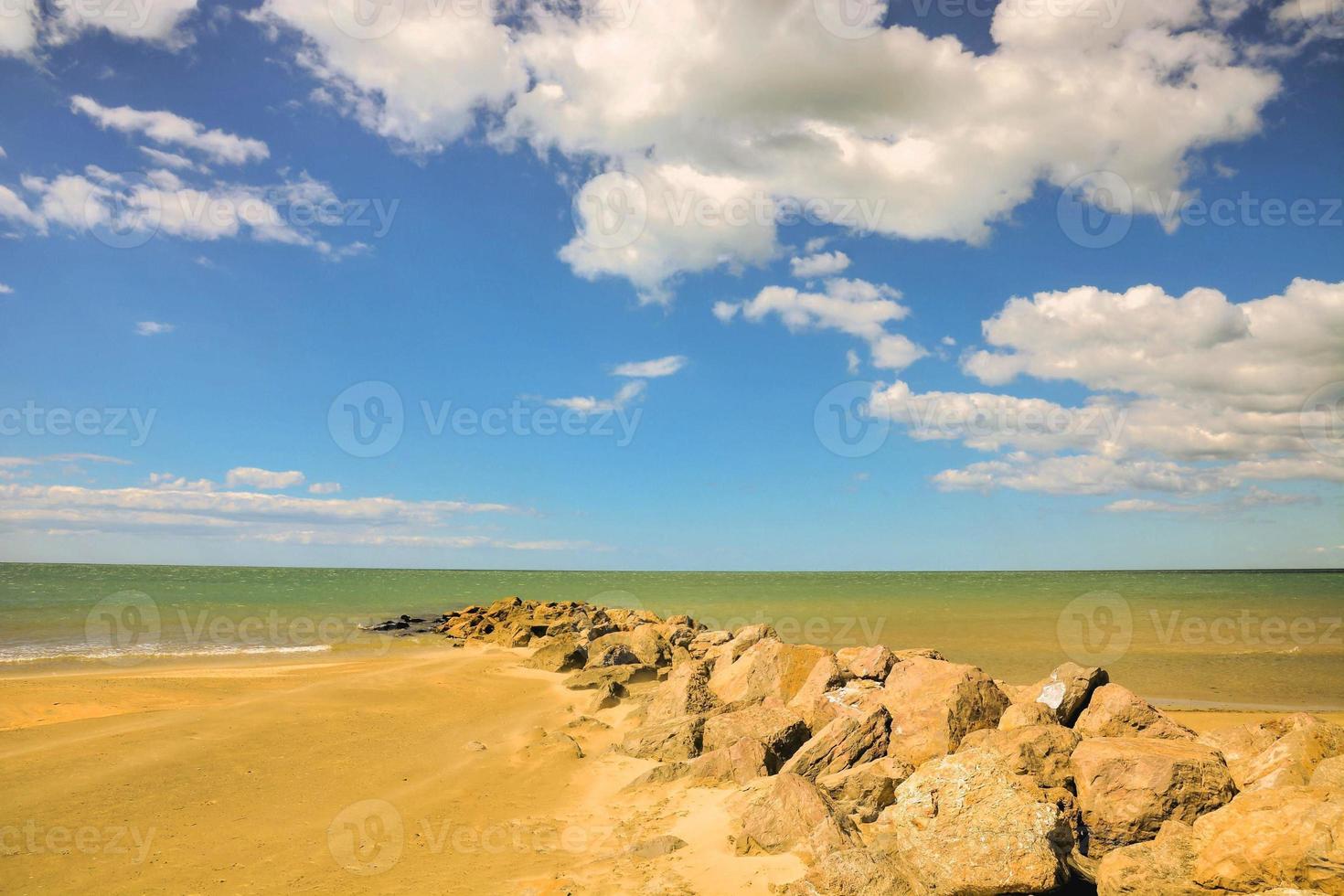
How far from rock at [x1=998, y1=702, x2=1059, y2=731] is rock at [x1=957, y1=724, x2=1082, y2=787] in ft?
2.04

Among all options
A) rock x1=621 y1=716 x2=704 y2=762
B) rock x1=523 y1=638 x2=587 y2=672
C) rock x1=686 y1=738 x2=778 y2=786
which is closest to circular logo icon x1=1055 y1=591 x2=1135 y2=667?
rock x1=523 y1=638 x2=587 y2=672

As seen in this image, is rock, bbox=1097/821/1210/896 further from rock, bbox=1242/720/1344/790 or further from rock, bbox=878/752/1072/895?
rock, bbox=1242/720/1344/790

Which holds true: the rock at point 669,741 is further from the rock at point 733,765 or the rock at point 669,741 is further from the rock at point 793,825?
the rock at point 793,825

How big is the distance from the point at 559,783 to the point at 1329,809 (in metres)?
8.39

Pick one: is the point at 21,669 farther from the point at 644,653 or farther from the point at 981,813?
the point at 981,813

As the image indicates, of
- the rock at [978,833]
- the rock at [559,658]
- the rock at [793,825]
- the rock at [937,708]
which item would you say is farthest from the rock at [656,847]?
the rock at [559,658]

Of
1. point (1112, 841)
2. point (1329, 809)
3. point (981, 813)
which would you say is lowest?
point (1112, 841)

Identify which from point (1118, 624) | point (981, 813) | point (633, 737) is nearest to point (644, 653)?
point (633, 737)

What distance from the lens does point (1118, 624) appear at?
3453 cm

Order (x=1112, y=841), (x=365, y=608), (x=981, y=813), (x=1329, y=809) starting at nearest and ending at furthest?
1. (x=1329, y=809)
2. (x=981, y=813)
3. (x=1112, y=841)
4. (x=365, y=608)

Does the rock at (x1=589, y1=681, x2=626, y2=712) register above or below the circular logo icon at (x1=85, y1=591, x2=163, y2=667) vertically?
above

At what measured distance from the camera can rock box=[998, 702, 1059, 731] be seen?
8117 mm

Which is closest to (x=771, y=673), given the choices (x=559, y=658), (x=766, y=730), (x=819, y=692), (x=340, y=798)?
(x=819, y=692)

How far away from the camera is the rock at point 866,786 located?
7.14 metres
